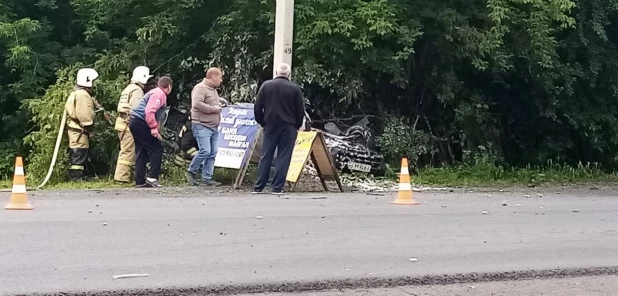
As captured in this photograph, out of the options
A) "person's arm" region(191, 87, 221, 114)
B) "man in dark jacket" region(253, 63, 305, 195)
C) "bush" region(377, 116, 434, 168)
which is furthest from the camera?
"bush" region(377, 116, 434, 168)

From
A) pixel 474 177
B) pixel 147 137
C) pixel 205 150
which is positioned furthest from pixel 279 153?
pixel 474 177

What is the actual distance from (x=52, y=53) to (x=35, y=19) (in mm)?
1019

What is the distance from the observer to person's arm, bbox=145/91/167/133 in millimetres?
13438

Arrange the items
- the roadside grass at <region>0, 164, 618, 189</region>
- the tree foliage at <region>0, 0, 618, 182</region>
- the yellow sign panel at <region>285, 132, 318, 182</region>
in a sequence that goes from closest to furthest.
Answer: the yellow sign panel at <region>285, 132, 318, 182</region> < the roadside grass at <region>0, 164, 618, 189</region> < the tree foliage at <region>0, 0, 618, 182</region>

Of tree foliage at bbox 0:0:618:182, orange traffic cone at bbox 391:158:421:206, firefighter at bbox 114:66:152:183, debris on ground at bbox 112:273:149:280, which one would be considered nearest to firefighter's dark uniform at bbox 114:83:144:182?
firefighter at bbox 114:66:152:183

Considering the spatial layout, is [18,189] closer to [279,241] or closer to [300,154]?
[279,241]

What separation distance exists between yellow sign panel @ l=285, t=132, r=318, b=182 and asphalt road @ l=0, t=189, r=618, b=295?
101 cm

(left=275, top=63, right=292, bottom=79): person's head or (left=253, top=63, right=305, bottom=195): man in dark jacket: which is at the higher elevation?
(left=275, top=63, right=292, bottom=79): person's head

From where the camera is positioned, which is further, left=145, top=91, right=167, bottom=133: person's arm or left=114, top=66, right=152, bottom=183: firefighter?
left=114, top=66, right=152, bottom=183: firefighter

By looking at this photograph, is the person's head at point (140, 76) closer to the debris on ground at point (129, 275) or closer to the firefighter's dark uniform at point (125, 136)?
the firefighter's dark uniform at point (125, 136)

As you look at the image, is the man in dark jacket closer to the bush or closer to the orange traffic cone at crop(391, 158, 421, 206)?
the orange traffic cone at crop(391, 158, 421, 206)

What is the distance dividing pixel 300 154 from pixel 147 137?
2.39 m

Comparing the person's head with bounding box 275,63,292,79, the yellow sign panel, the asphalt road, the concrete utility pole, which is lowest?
the asphalt road

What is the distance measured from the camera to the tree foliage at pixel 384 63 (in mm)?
16000
